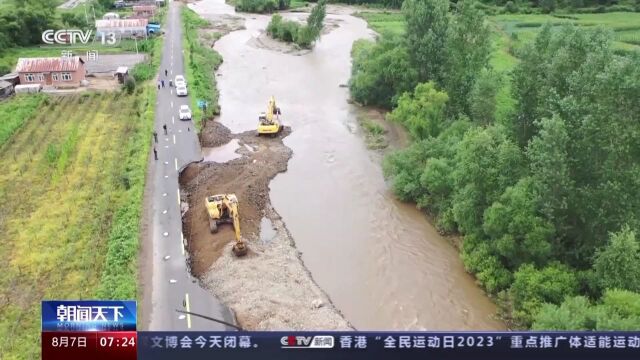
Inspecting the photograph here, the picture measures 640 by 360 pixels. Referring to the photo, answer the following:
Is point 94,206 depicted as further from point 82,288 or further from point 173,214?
point 82,288

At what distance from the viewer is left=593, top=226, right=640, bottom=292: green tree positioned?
19891 millimetres

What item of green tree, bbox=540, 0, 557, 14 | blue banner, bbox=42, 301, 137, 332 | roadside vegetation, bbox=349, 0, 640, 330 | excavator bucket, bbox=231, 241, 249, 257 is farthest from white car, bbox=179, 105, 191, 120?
green tree, bbox=540, 0, 557, 14

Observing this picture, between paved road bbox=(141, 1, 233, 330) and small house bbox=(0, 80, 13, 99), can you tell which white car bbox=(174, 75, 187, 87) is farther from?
small house bbox=(0, 80, 13, 99)

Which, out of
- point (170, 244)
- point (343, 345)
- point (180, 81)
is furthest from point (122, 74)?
point (343, 345)

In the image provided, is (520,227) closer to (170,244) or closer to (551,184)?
(551,184)

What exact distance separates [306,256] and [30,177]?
17967 millimetres

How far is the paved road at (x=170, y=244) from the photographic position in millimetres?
22078

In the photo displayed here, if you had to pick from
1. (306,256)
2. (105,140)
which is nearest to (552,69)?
(306,256)

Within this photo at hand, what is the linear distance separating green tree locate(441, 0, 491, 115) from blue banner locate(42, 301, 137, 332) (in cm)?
3103

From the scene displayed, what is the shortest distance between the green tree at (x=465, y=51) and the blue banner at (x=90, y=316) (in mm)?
31027

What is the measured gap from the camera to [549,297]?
73.1 ft

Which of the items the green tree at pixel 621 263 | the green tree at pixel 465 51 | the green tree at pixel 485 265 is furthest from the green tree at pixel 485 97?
the green tree at pixel 621 263

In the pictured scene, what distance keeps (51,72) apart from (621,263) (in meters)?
48.8

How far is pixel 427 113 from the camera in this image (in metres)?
37.7
